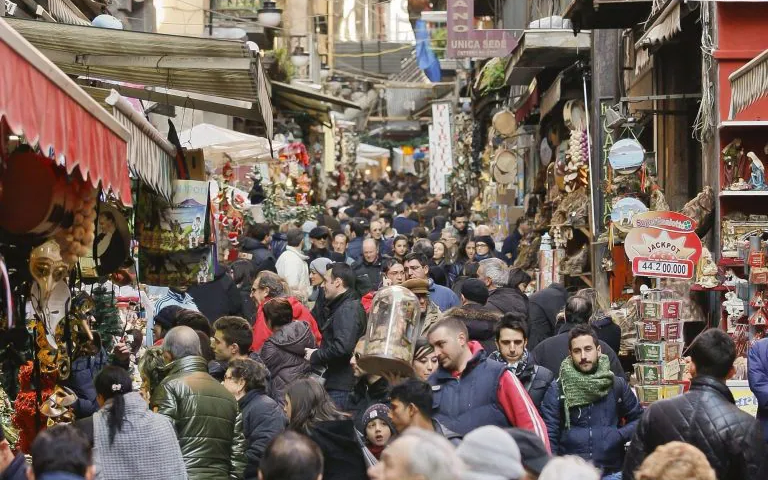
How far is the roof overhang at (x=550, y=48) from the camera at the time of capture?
56.6 feet

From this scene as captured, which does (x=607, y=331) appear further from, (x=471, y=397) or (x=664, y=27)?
(x=471, y=397)

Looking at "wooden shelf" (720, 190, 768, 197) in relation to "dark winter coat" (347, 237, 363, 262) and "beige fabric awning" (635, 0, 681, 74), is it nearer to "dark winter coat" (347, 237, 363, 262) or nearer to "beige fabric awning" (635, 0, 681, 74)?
"beige fabric awning" (635, 0, 681, 74)

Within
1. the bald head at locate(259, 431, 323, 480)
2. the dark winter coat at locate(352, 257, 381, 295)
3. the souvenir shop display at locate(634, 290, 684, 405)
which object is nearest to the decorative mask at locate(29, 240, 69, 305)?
the bald head at locate(259, 431, 323, 480)

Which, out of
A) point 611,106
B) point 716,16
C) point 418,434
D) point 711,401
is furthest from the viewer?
point 611,106

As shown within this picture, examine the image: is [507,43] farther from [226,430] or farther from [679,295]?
[226,430]

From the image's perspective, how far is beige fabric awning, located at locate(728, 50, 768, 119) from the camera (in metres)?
9.58

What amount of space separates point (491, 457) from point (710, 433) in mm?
1994

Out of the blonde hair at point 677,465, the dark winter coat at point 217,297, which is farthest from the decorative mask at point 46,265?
the dark winter coat at point 217,297

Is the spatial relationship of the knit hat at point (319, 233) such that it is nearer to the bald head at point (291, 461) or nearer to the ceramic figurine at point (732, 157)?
the ceramic figurine at point (732, 157)

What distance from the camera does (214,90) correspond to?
29.6 ft

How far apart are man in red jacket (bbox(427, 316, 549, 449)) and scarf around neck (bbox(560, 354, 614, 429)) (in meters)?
0.72

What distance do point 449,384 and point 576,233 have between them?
10571 mm

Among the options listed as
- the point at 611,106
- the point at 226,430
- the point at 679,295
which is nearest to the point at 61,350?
the point at 226,430

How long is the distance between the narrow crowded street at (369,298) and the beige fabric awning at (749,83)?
0.04 m
